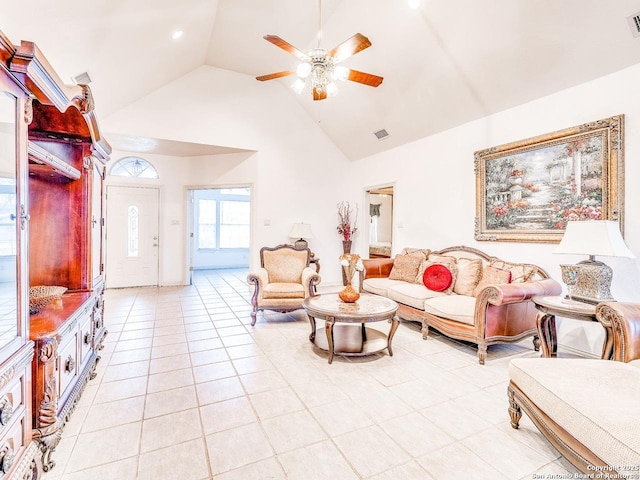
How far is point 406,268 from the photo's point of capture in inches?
180

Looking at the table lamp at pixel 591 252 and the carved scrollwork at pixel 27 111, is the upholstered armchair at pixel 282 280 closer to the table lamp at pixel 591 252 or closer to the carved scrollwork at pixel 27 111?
the table lamp at pixel 591 252

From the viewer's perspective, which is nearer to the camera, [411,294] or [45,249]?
[45,249]

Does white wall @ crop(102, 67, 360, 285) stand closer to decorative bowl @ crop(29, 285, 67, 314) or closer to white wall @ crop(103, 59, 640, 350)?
white wall @ crop(103, 59, 640, 350)

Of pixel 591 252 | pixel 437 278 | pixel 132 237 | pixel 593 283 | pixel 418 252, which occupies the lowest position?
pixel 437 278

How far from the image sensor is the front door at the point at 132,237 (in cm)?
605

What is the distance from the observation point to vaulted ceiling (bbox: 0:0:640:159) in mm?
2689

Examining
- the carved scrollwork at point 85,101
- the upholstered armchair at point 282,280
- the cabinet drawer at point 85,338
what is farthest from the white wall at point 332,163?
the cabinet drawer at point 85,338

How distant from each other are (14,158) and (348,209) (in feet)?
19.0

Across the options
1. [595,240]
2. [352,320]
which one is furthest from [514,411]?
[595,240]

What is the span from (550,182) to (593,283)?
1.26m

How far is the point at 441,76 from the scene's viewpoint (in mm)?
3967

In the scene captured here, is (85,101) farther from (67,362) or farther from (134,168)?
(134,168)

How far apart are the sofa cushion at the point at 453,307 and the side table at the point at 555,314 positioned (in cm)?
57

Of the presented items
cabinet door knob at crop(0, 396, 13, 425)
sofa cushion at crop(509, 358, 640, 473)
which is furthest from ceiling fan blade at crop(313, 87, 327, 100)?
cabinet door knob at crop(0, 396, 13, 425)
